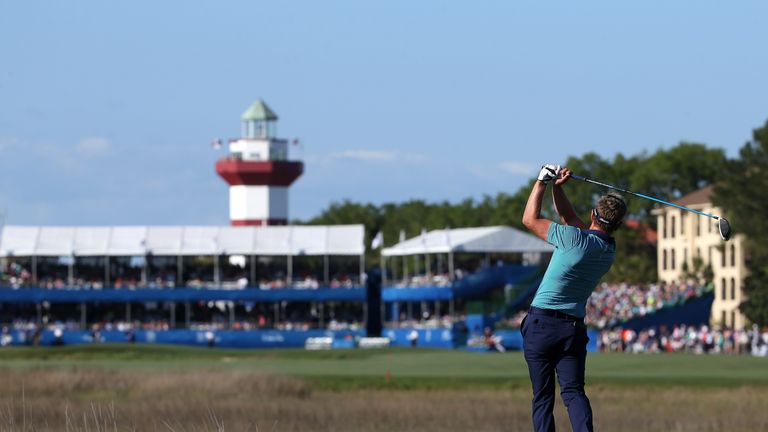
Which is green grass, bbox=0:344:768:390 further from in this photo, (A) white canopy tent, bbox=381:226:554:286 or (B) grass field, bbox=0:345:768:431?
(A) white canopy tent, bbox=381:226:554:286

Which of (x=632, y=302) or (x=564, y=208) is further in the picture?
(x=632, y=302)

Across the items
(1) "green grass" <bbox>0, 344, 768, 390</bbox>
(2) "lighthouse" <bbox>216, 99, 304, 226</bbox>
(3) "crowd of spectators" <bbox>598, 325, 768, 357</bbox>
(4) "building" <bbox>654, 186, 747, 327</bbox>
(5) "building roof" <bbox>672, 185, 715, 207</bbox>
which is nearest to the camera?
(1) "green grass" <bbox>0, 344, 768, 390</bbox>

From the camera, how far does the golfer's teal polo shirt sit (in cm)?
1228

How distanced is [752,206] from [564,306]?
7246cm

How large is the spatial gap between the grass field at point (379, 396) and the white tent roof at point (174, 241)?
31.0m

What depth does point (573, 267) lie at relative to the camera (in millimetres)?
12312

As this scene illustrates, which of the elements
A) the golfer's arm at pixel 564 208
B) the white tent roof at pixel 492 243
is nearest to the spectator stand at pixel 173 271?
the white tent roof at pixel 492 243

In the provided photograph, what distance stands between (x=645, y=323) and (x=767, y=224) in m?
15.4

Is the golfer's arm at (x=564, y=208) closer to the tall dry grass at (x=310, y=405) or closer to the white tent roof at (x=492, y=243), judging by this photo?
the tall dry grass at (x=310, y=405)

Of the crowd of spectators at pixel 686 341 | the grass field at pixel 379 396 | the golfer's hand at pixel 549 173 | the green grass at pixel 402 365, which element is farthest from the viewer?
the crowd of spectators at pixel 686 341

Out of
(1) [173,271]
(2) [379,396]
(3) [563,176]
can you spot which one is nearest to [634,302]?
(1) [173,271]

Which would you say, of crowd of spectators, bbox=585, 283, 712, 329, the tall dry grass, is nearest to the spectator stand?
crowd of spectators, bbox=585, 283, 712, 329

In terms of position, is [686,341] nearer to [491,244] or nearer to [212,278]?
[491,244]

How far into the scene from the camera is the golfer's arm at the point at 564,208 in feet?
40.9
